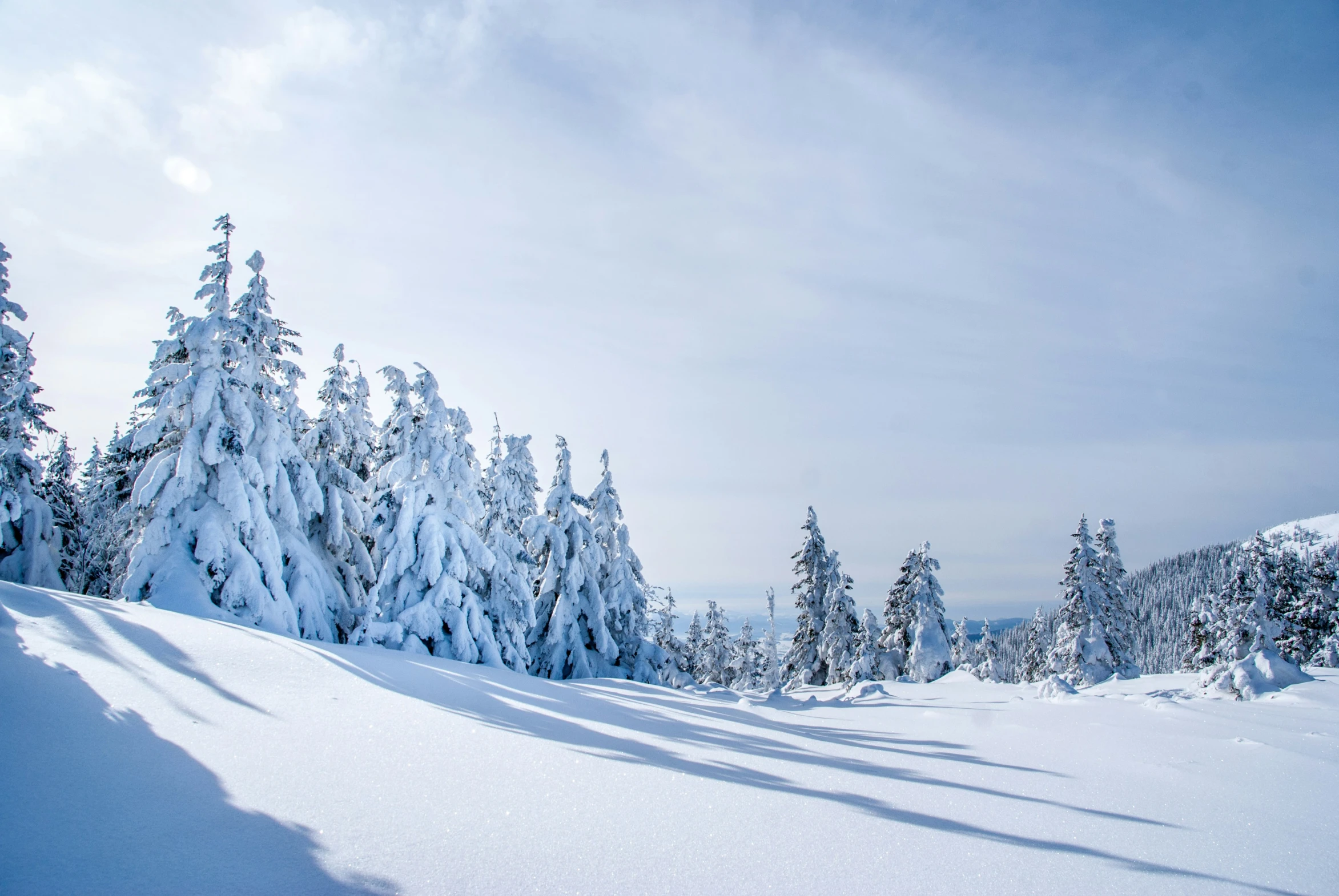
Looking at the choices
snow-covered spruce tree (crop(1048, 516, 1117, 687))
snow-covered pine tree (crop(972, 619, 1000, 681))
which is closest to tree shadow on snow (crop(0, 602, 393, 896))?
snow-covered pine tree (crop(972, 619, 1000, 681))

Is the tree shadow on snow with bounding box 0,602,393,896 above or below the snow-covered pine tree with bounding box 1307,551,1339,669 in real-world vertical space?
below

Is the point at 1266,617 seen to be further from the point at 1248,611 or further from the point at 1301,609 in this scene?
the point at 1301,609

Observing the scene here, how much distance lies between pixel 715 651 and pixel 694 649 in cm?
462

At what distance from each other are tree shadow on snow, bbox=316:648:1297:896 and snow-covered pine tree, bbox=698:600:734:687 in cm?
3438

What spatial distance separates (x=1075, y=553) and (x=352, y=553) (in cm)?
3656

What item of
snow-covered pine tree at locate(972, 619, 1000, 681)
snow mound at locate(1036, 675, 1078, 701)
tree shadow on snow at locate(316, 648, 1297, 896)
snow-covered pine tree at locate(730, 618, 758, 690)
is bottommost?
snow-covered pine tree at locate(730, 618, 758, 690)

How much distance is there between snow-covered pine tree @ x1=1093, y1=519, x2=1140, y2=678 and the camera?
3378cm

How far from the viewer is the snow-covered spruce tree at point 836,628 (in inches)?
1391

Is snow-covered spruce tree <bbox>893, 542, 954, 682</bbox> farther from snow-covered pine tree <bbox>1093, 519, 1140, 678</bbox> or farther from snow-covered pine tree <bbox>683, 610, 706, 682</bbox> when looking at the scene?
snow-covered pine tree <bbox>683, 610, 706, 682</bbox>

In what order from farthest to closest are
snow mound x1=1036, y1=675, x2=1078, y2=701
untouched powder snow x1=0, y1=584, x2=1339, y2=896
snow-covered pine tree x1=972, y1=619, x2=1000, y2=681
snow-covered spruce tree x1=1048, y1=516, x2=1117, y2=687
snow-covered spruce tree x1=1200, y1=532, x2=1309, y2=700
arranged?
snow-covered pine tree x1=972, y1=619, x2=1000, y2=681 → snow-covered spruce tree x1=1048, y1=516, x2=1117, y2=687 → snow-covered spruce tree x1=1200, y1=532, x2=1309, y2=700 → snow mound x1=1036, y1=675, x2=1078, y2=701 → untouched powder snow x1=0, y1=584, x2=1339, y2=896

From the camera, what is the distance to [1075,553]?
35125 millimetres

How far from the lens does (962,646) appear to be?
154 feet

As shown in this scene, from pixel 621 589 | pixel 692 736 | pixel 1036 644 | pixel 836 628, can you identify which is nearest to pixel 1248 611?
pixel 836 628

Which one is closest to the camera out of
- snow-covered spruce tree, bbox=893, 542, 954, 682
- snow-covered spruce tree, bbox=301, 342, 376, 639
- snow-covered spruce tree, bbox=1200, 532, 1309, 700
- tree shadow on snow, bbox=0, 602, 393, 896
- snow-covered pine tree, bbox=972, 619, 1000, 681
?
tree shadow on snow, bbox=0, 602, 393, 896
